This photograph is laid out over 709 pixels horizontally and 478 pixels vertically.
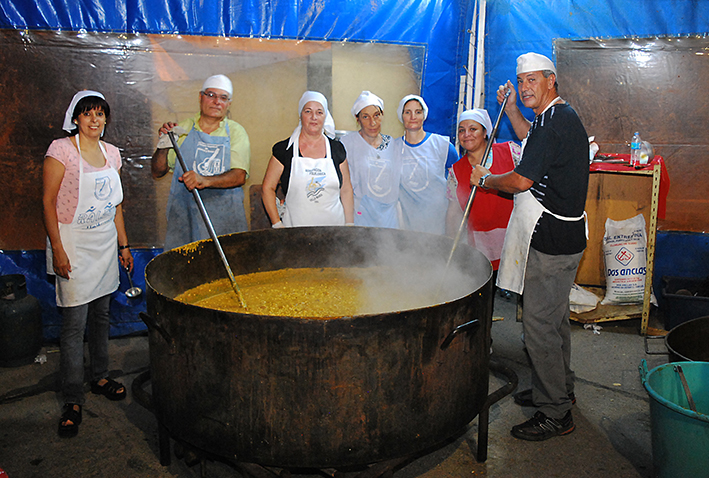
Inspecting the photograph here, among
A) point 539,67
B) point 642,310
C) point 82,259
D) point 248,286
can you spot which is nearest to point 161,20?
point 82,259

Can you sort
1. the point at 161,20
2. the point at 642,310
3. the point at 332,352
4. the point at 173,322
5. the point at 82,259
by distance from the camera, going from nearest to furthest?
the point at 332,352, the point at 173,322, the point at 82,259, the point at 161,20, the point at 642,310

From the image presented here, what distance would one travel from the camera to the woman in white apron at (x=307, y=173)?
11.1 feet

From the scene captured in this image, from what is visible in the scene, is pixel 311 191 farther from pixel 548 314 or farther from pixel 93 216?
pixel 548 314

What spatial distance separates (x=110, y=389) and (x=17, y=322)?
3.17 feet

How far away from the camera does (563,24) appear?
435 centimetres

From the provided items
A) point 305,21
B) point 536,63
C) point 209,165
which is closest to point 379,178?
point 209,165

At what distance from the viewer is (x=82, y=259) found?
2828 mm

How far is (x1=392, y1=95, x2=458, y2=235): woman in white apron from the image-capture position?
384 centimetres

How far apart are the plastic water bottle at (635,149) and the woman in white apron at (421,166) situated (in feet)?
4.66

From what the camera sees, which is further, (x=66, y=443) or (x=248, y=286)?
(x=248, y=286)

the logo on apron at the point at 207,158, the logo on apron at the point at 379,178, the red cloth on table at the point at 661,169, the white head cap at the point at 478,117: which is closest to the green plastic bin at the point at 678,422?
the white head cap at the point at 478,117

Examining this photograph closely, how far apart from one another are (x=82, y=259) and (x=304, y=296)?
125 cm

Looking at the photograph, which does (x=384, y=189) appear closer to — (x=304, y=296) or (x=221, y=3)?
(x=304, y=296)

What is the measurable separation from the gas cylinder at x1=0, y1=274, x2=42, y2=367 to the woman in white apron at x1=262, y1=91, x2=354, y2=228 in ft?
5.86
